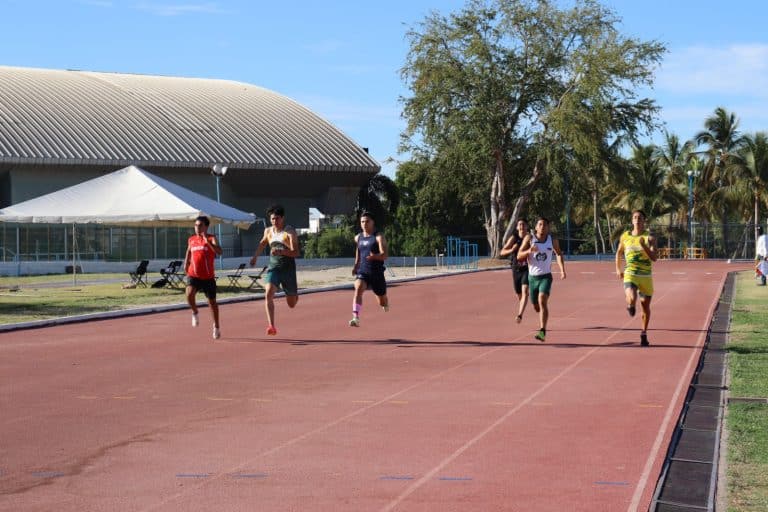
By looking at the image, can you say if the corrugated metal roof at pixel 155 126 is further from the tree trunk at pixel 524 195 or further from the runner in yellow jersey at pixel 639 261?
the runner in yellow jersey at pixel 639 261

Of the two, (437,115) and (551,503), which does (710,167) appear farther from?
(551,503)

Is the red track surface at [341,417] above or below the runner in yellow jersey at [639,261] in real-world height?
below

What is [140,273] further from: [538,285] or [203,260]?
[538,285]

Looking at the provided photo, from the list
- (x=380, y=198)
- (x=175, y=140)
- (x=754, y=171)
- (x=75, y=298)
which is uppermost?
(x=175, y=140)

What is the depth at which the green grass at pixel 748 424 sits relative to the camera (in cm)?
634

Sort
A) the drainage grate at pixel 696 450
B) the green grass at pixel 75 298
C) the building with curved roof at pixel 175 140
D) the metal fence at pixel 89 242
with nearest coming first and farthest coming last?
the drainage grate at pixel 696 450
the green grass at pixel 75 298
the metal fence at pixel 89 242
the building with curved roof at pixel 175 140

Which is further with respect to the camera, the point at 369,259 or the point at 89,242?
the point at 89,242

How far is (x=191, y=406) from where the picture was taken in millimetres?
9742

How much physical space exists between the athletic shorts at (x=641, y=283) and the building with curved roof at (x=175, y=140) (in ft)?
148

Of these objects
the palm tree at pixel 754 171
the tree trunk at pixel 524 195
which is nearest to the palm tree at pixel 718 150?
the palm tree at pixel 754 171

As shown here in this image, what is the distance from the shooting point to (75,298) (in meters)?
26.5

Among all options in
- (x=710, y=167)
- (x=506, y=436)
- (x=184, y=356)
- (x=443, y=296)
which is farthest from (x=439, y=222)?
(x=506, y=436)

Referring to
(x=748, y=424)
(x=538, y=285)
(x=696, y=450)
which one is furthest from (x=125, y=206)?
(x=696, y=450)

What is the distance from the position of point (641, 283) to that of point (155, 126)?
50.4 metres
